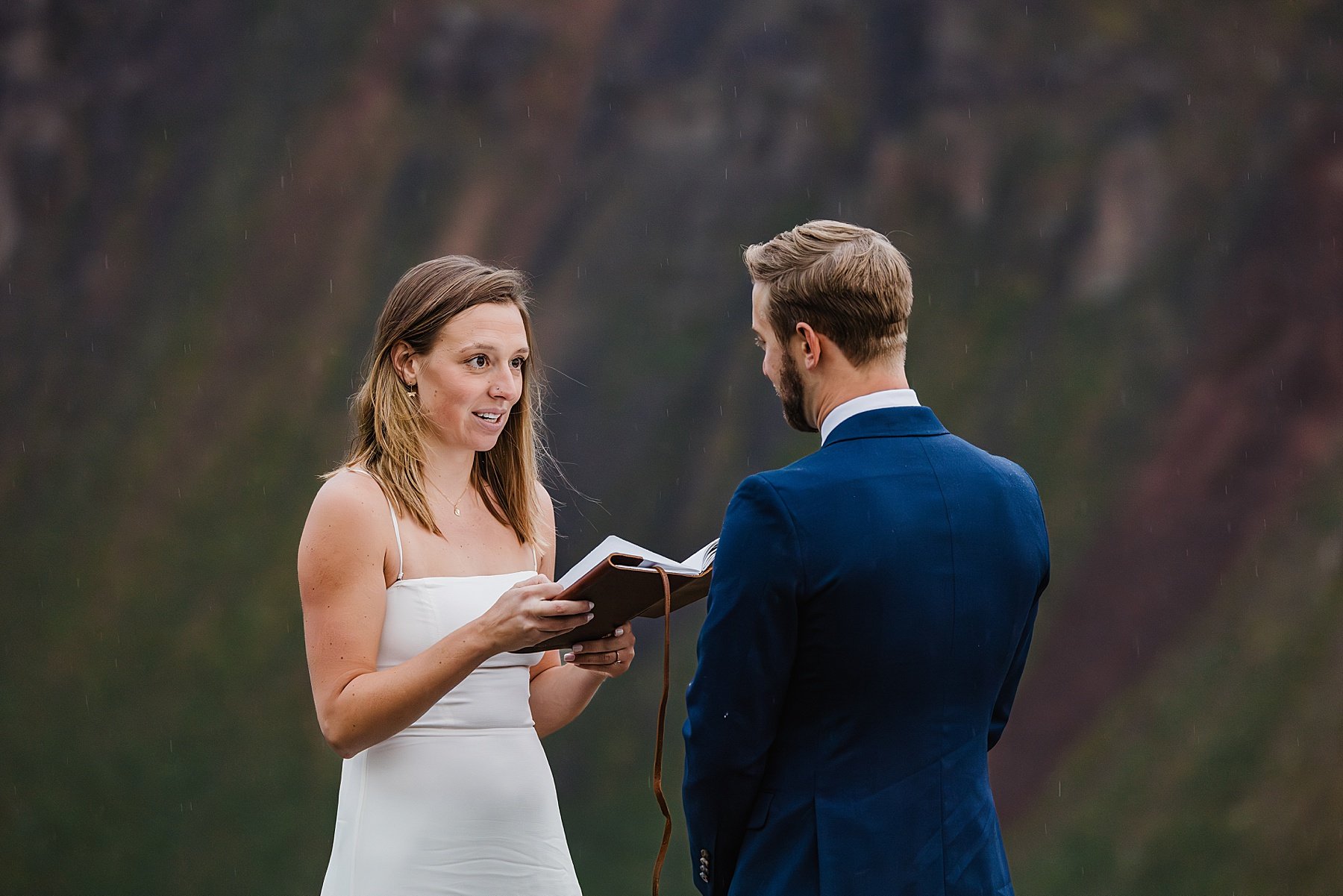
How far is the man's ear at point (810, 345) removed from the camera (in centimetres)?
168

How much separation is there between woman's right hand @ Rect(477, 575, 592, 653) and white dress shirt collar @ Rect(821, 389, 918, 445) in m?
0.49

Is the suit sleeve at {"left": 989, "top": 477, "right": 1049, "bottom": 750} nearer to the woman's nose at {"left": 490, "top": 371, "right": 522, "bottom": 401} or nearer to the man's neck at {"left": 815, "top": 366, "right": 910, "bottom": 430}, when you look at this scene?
the man's neck at {"left": 815, "top": 366, "right": 910, "bottom": 430}

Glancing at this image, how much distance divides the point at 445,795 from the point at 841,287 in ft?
3.57

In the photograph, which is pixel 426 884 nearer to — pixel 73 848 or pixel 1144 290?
pixel 73 848

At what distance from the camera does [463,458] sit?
236cm

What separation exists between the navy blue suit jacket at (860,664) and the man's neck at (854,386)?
46 mm

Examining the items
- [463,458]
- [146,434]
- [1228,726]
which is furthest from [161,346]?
[1228,726]

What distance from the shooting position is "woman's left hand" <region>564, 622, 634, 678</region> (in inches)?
84.2

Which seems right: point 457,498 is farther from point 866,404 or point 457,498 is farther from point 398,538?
point 866,404

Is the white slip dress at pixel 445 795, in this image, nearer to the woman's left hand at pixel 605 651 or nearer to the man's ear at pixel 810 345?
the woman's left hand at pixel 605 651

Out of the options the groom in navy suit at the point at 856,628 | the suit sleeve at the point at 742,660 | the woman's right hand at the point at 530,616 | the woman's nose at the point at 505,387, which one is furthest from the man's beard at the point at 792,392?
the woman's nose at the point at 505,387

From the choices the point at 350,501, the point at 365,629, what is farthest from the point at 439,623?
the point at 350,501

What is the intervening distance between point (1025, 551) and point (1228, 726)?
10.4 ft

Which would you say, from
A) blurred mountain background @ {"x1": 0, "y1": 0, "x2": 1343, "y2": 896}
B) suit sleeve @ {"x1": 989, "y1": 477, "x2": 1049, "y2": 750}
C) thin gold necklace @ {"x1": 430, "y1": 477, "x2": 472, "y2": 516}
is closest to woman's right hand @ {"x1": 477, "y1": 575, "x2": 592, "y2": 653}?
thin gold necklace @ {"x1": 430, "y1": 477, "x2": 472, "y2": 516}
